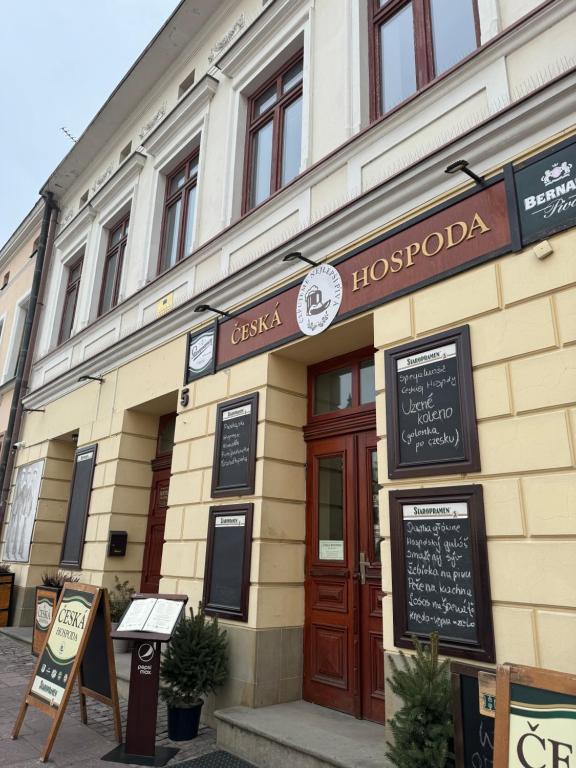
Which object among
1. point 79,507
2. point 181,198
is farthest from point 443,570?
point 181,198

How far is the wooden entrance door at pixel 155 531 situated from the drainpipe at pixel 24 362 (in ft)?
17.1

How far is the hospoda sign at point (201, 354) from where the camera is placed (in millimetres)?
6750

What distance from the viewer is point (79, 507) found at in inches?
355

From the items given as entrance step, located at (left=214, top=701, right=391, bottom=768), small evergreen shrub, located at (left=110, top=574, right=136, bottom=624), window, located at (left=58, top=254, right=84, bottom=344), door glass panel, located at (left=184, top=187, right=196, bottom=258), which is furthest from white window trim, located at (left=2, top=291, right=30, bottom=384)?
entrance step, located at (left=214, top=701, right=391, bottom=768)

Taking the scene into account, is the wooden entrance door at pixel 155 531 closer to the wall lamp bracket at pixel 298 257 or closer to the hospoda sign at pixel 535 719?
the wall lamp bracket at pixel 298 257

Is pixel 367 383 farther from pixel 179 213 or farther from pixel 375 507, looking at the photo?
pixel 179 213

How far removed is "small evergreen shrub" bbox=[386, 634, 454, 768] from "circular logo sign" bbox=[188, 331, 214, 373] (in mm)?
4317

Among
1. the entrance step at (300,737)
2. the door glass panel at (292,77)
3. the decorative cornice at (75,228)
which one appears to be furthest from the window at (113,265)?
the entrance step at (300,737)

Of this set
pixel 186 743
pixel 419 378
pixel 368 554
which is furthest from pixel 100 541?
pixel 419 378

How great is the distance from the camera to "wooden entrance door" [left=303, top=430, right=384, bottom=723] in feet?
16.1

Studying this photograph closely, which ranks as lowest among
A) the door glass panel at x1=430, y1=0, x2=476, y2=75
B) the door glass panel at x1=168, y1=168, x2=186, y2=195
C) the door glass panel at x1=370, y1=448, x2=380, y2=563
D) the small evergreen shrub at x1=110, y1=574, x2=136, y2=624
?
the small evergreen shrub at x1=110, y1=574, x2=136, y2=624

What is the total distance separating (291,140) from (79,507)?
253 inches

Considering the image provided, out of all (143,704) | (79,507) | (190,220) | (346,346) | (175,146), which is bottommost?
(143,704)

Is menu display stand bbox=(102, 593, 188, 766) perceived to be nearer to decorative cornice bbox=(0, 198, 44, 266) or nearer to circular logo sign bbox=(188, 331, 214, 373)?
circular logo sign bbox=(188, 331, 214, 373)
